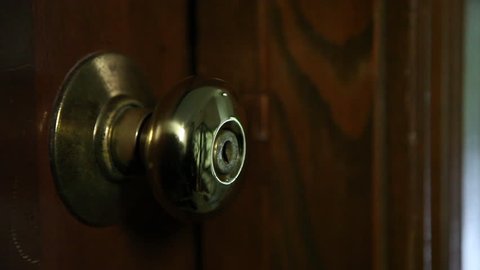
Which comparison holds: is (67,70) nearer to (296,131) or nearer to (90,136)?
(90,136)

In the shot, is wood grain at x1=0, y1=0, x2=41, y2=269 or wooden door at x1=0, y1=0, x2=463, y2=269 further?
wooden door at x1=0, y1=0, x2=463, y2=269

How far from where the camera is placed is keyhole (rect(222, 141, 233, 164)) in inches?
9.7

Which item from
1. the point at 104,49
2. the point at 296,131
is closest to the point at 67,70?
the point at 104,49

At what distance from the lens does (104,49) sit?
0.88 ft

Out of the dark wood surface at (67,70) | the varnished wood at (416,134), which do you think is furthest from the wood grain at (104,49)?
the varnished wood at (416,134)

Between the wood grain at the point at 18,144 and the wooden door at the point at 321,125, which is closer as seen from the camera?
the wood grain at the point at 18,144

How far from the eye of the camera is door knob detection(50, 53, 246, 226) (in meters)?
0.23

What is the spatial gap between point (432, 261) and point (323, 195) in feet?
0.26

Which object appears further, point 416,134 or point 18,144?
A: point 416,134

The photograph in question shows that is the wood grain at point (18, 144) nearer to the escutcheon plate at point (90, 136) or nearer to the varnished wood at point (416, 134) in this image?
the escutcheon plate at point (90, 136)

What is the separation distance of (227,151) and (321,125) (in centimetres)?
11

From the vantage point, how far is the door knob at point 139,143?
235mm

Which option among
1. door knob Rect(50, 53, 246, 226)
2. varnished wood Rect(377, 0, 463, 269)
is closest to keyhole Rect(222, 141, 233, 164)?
door knob Rect(50, 53, 246, 226)

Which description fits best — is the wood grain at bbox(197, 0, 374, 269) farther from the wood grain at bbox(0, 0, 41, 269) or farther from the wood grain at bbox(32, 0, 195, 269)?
the wood grain at bbox(0, 0, 41, 269)
